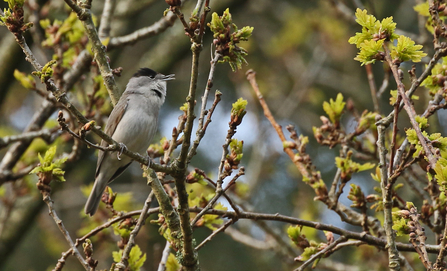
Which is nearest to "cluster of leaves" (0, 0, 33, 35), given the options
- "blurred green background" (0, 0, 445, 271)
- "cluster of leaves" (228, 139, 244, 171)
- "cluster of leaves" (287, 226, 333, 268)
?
"cluster of leaves" (228, 139, 244, 171)

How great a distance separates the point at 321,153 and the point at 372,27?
783cm

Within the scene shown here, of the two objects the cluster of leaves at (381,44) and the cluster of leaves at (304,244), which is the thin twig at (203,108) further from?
the cluster of leaves at (304,244)

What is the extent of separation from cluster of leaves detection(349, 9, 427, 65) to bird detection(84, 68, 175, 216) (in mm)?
2868

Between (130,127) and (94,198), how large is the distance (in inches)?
35.8

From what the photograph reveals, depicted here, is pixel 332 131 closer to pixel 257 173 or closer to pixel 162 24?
pixel 162 24

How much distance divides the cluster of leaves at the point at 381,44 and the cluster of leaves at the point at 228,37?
0.69 m

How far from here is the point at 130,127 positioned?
509cm

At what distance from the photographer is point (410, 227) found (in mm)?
2748

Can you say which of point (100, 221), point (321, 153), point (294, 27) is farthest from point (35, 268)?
point (294, 27)

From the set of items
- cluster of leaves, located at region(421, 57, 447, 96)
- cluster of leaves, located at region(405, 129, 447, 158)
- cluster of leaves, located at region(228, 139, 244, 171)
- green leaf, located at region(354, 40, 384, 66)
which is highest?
cluster of leaves, located at region(421, 57, 447, 96)

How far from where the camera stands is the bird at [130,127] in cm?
510

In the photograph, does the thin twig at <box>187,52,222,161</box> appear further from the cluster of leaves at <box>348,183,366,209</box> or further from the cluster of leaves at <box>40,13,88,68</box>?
the cluster of leaves at <box>40,13,88,68</box>

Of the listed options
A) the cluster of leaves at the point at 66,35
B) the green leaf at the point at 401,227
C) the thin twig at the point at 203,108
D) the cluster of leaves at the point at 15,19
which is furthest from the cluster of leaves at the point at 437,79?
the cluster of leaves at the point at 66,35

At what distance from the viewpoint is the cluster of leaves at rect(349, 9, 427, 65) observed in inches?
109
